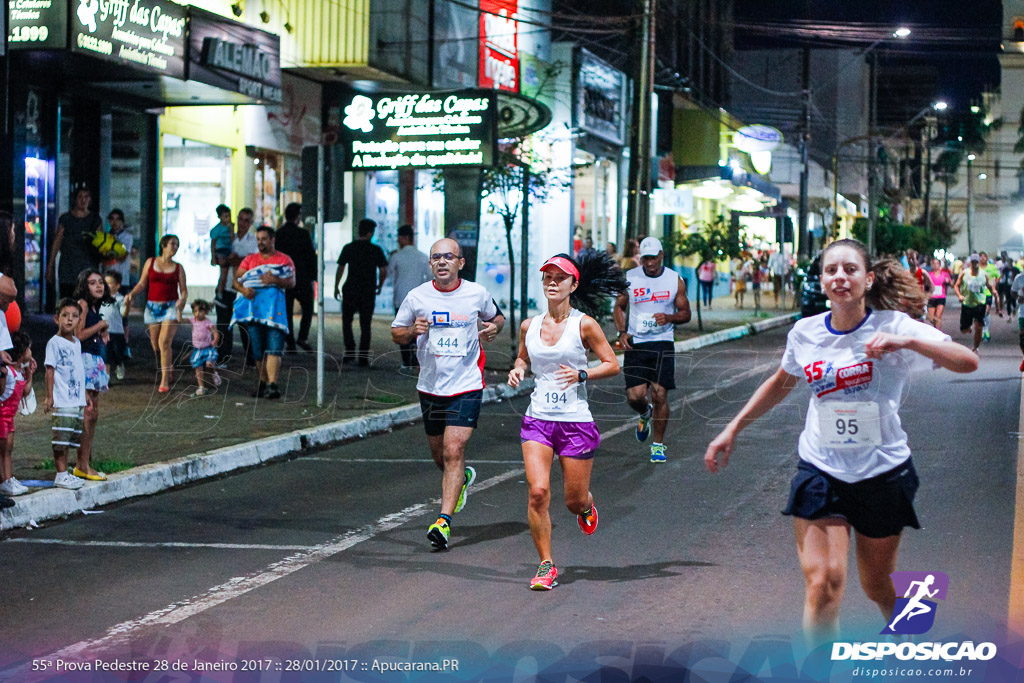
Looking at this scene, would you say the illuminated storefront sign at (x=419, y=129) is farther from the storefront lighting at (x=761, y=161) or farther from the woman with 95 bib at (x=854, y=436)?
the storefront lighting at (x=761, y=161)

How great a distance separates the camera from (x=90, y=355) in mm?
9242

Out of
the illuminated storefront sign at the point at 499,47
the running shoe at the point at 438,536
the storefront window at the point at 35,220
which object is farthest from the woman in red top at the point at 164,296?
the illuminated storefront sign at the point at 499,47

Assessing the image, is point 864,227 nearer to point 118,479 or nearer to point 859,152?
point 859,152

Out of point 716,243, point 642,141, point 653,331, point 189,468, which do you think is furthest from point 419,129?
point 716,243

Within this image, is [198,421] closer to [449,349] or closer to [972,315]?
[449,349]

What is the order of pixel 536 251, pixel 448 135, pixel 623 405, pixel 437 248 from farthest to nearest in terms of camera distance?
pixel 536 251, pixel 448 135, pixel 623 405, pixel 437 248

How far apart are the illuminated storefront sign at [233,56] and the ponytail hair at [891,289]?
14.7 metres

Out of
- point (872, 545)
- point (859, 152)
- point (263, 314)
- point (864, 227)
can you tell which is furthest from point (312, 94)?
point (859, 152)

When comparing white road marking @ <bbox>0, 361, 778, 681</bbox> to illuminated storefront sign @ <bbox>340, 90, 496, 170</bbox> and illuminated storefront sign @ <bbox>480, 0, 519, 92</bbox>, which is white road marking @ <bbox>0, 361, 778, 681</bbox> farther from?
illuminated storefront sign @ <bbox>480, 0, 519, 92</bbox>

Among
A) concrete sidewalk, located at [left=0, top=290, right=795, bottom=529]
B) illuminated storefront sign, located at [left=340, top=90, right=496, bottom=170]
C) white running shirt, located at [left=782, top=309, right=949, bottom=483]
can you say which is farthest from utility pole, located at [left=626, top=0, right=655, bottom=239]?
white running shirt, located at [left=782, top=309, right=949, bottom=483]

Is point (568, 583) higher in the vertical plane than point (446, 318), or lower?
lower

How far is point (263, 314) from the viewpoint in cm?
1399

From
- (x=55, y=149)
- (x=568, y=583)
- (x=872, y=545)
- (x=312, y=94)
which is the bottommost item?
(x=568, y=583)

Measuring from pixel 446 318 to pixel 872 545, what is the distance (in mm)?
3774
